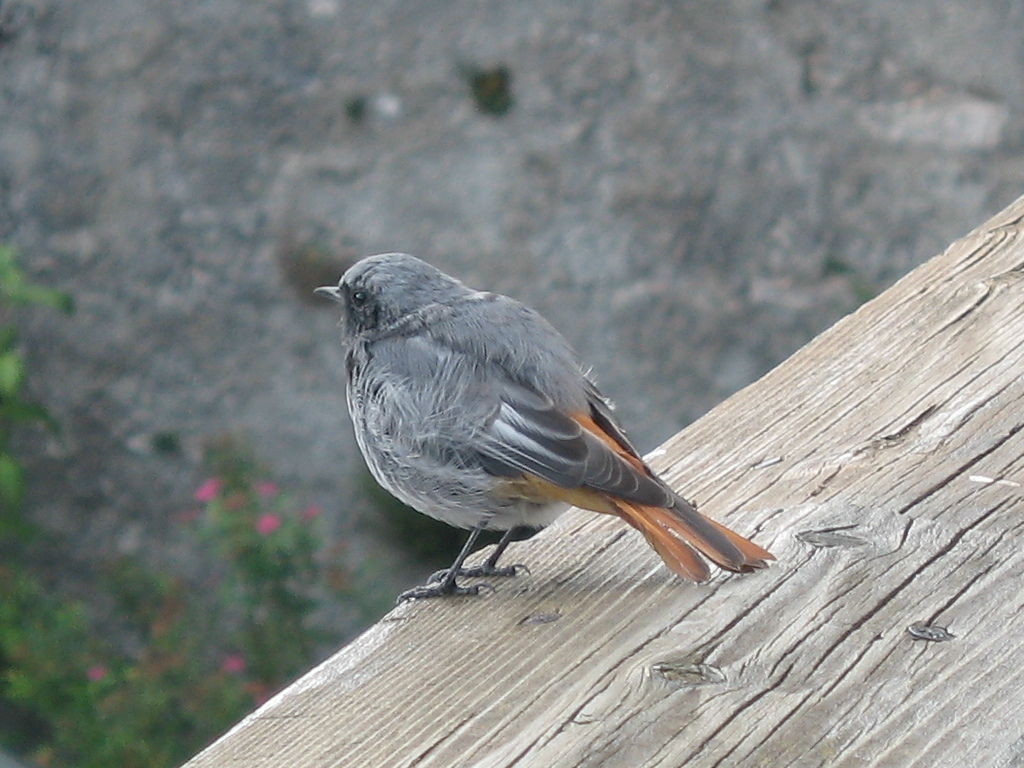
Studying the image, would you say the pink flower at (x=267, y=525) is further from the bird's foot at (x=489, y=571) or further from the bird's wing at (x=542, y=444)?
the bird's foot at (x=489, y=571)

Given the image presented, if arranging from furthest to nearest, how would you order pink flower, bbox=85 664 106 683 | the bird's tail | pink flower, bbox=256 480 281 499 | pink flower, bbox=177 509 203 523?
pink flower, bbox=177 509 203 523 → pink flower, bbox=256 480 281 499 → pink flower, bbox=85 664 106 683 → the bird's tail

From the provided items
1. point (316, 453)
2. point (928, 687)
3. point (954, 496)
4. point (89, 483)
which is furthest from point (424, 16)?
point (928, 687)

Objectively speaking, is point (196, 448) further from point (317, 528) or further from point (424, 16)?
point (424, 16)

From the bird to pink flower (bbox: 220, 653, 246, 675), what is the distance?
2.45 metres

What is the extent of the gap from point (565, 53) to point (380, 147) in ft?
2.92

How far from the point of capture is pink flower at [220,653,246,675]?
5.20m

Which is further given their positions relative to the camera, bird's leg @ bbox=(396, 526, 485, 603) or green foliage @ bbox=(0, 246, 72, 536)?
green foliage @ bbox=(0, 246, 72, 536)

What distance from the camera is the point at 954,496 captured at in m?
1.78

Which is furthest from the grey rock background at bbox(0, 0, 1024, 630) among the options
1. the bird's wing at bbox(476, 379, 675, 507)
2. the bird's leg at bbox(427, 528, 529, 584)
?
the bird's leg at bbox(427, 528, 529, 584)

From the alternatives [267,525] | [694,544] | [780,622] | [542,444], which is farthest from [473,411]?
[267,525]

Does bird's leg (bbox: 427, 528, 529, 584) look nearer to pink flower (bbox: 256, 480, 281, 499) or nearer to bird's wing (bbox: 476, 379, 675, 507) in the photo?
bird's wing (bbox: 476, 379, 675, 507)

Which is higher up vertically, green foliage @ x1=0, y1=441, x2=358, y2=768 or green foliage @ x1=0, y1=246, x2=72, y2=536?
green foliage @ x1=0, y1=246, x2=72, y2=536

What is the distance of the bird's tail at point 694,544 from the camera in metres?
1.67

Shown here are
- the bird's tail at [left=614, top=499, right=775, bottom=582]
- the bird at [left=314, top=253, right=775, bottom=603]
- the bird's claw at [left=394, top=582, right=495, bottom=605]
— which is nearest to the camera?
the bird's tail at [left=614, top=499, right=775, bottom=582]
